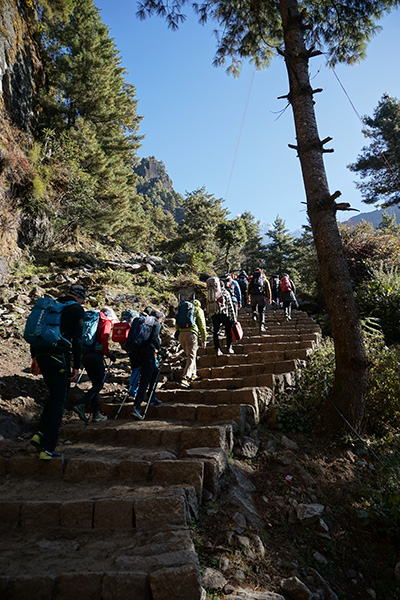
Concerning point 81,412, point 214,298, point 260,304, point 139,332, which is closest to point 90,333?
point 139,332

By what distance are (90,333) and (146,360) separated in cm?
107

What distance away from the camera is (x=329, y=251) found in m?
4.97

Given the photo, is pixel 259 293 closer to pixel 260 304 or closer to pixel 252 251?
pixel 260 304

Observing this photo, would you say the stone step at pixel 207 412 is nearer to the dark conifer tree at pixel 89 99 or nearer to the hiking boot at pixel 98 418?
the hiking boot at pixel 98 418

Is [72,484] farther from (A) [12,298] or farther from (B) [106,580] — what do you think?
(A) [12,298]

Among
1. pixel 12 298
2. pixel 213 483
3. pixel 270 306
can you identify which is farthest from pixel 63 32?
pixel 213 483

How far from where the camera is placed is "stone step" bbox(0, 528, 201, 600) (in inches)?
71.1

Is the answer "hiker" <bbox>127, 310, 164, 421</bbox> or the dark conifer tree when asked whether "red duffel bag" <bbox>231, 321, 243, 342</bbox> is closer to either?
"hiker" <bbox>127, 310, 164, 421</bbox>

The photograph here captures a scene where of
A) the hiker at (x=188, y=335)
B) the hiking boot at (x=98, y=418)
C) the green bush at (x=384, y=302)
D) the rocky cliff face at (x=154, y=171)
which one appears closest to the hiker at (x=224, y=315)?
the hiker at (x=188, y=335)

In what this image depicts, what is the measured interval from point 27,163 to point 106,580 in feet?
41.6

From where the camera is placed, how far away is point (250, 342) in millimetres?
8422

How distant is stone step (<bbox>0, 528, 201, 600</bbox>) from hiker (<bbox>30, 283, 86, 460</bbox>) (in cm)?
121

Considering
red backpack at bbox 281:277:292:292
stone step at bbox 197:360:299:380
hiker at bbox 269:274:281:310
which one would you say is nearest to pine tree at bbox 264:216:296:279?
hiker at bbox 269:274:281:310

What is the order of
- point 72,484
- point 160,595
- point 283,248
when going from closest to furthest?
point 160,595 < point 72,484 < point 283,248
